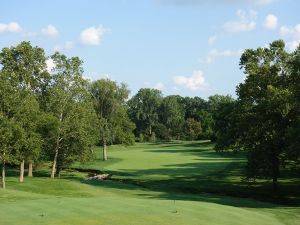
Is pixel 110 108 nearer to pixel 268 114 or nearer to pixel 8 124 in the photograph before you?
pixel 8 124

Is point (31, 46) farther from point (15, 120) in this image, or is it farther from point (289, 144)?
point (289, 144)

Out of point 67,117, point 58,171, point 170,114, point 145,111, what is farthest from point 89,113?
point 145,111

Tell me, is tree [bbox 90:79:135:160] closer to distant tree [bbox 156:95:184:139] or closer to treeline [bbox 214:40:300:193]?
treeline [bbox 214:40:300:193]

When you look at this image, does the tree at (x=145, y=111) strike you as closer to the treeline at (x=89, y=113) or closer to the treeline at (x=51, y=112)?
the treeline at (x=51, y=112)

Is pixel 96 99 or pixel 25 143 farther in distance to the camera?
pixel 96 99

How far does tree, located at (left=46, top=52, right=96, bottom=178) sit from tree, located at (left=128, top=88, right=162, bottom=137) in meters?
129

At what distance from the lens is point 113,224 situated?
18.1 metres

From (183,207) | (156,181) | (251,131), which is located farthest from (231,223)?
(156,181)

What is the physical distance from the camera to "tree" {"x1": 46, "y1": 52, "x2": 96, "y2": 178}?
50.9 metres

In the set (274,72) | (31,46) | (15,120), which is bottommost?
(15,120)

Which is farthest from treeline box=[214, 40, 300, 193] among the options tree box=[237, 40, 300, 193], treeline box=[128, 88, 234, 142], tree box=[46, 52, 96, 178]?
treeline box=[128, 88, 234, 142]

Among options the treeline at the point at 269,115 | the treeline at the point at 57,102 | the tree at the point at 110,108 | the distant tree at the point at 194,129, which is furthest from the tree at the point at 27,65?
the distant tree at the point at 194,129

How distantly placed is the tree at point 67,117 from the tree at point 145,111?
422 ft

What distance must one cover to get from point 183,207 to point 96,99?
58700 millimetres
